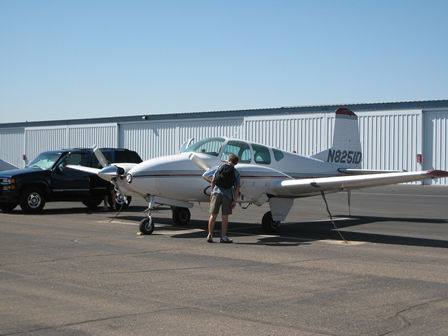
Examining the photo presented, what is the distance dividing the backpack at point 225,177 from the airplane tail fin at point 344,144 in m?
5.78

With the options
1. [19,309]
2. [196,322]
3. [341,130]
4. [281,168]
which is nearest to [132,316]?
[196,322]

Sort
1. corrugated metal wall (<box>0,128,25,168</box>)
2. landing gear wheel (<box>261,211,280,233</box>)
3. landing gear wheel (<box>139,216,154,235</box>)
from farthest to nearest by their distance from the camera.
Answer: corrugated metal wall (<box>0,128,25,168</box>), landing gear wheel (<box>261,211,280,233</box>), landing gear wheel (<box>139,216,154,235</box>)

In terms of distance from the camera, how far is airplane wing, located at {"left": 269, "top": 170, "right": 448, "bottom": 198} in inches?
487

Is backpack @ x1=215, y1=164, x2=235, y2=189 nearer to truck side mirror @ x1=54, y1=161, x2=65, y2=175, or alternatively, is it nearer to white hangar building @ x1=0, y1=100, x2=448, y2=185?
truck side mirror @ x1=54, y1=161, x2=65, y2=175

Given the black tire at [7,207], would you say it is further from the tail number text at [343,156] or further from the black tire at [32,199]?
the tail number text at [343,156]

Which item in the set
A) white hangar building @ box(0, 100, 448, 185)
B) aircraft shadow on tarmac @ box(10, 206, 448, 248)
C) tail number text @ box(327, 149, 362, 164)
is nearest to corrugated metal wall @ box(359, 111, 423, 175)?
white hangar building @ box(0, 100, 448, 185)

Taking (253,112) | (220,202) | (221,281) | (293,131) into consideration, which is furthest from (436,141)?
(221,281)

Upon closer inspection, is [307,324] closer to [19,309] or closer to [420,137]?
[19,309]

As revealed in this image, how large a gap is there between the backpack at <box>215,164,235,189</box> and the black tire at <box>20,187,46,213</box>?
842 centimetres

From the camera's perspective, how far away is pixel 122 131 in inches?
2014

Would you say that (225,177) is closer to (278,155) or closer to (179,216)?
(179,216)

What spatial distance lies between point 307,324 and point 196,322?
1.09 meters

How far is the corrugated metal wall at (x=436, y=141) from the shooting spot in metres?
37.4

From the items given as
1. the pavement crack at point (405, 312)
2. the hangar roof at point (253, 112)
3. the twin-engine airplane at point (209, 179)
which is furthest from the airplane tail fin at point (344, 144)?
the hangar roof at point (253, 112)
